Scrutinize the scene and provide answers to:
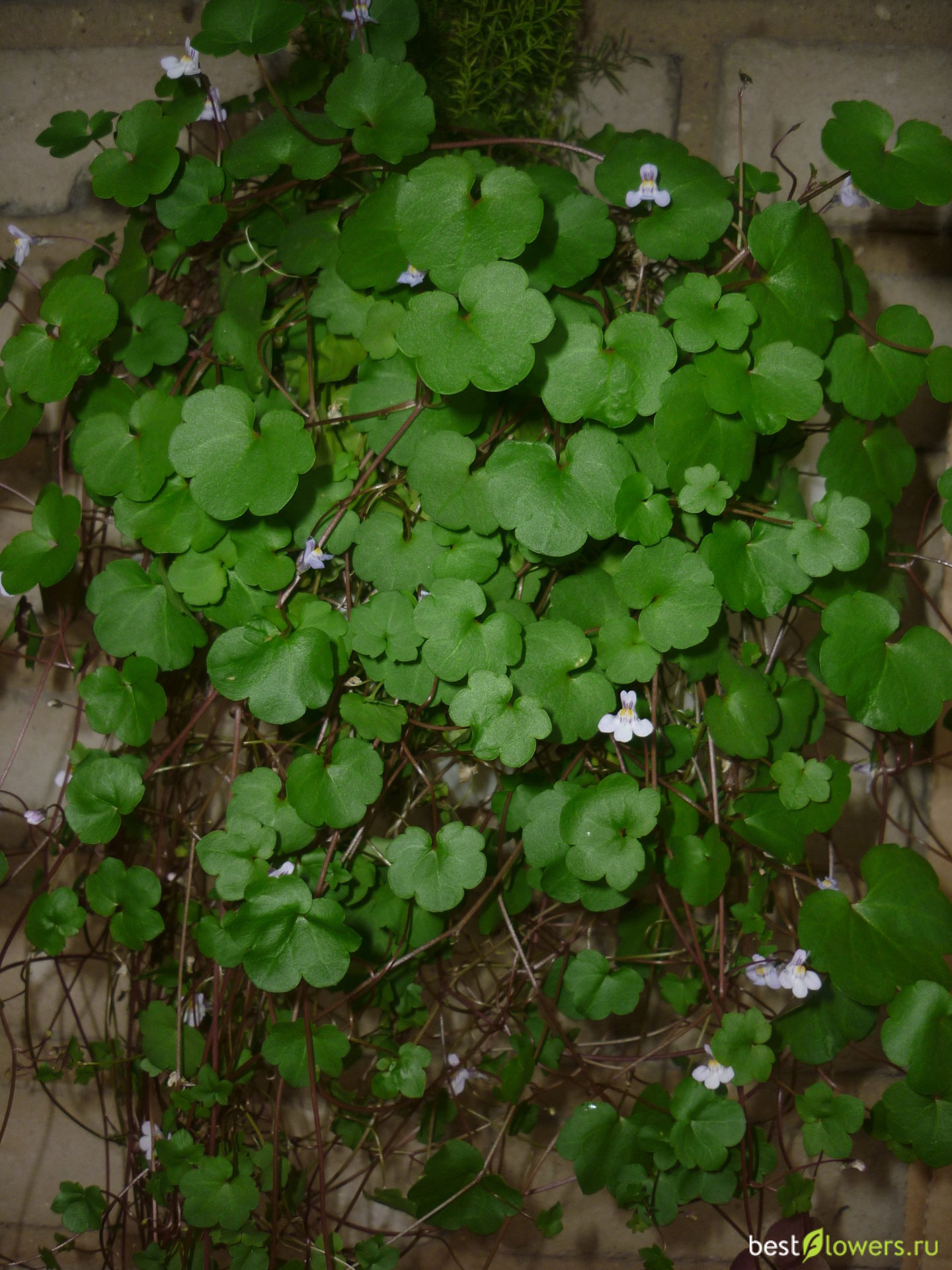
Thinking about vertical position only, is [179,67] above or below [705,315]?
above

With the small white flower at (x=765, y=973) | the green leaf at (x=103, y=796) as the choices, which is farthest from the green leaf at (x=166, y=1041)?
the small white flower at (x=765, y=973)

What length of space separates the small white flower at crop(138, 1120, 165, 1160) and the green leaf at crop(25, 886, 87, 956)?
231 mm

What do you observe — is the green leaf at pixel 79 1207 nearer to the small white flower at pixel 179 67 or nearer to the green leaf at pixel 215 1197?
the green leaf at pixel 215 1197

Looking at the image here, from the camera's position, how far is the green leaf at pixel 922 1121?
81cm

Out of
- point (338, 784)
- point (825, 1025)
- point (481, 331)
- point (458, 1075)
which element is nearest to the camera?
point (481, 331)

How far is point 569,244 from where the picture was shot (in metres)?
0.78

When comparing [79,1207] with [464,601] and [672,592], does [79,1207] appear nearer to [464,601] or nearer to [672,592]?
[464,601]

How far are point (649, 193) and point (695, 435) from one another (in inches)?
8.7

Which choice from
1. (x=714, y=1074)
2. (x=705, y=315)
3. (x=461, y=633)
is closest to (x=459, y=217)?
(x=705, y=315)

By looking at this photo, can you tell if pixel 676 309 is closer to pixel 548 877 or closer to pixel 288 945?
pixel 548 877

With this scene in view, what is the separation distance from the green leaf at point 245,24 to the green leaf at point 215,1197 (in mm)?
1043

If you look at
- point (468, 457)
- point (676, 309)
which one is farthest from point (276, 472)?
point (676, 309)

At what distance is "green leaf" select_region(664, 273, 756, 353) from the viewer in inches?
28.7

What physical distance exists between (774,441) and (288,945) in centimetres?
67
